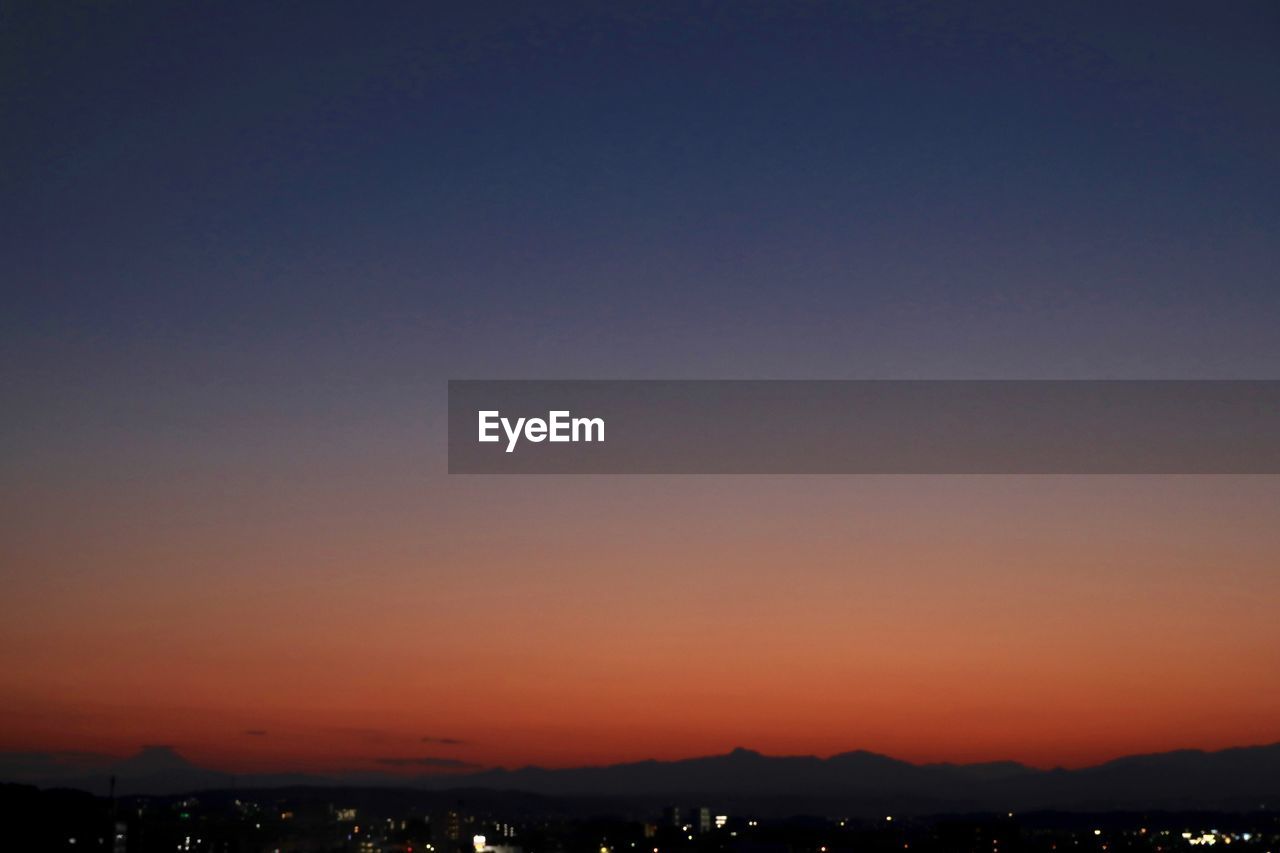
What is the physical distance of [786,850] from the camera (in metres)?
94.2

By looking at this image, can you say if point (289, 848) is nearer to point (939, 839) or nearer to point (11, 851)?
point (11, 851)

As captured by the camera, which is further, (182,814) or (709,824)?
(709,824)

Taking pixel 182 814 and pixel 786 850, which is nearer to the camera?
pixel 786 850

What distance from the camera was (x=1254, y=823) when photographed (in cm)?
17188

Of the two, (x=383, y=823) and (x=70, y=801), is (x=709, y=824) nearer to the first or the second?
(x=383, y=823)

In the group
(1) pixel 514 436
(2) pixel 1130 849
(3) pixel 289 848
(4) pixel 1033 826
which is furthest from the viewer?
(4) pixel 1033 826

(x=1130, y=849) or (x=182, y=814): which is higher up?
(x=182, y=814)

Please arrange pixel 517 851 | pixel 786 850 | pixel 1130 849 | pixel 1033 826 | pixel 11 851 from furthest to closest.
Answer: pixel 1033 826
pixel 1130 849
pixel 786 850
pixel 517 851
pixel 11 851

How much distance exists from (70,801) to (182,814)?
33.3 m

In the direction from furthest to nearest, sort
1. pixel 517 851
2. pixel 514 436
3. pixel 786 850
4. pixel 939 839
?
pixel 939 839 < pixel 786 850 < pixel 517 851 < pixel 514 436

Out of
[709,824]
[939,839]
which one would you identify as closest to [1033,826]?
[709,824]

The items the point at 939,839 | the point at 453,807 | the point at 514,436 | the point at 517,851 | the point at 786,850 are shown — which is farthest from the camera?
the point at 453,807

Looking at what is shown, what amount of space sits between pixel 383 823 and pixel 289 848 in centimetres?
5871

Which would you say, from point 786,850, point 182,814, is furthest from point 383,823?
point 786,850
